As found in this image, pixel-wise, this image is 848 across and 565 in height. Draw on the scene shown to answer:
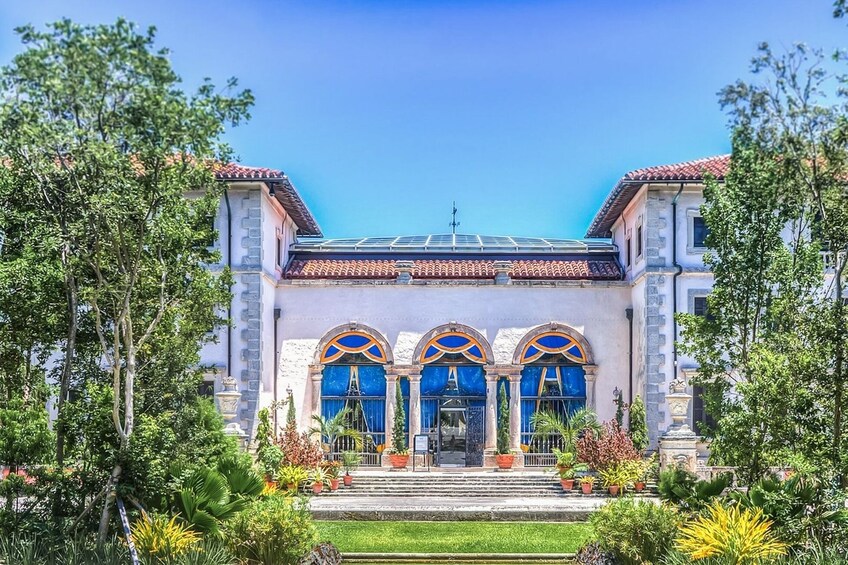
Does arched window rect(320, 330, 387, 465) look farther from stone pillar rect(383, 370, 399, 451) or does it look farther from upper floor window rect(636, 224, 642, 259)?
upper floor window rect(636, 224, 642, 259)

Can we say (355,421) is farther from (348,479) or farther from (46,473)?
(46,473)

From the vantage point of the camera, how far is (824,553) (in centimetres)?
1347

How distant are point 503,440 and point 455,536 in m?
11.4

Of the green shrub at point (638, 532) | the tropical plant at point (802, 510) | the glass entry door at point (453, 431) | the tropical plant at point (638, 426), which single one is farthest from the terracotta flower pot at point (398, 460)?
the tropical plant at point (802, 510)

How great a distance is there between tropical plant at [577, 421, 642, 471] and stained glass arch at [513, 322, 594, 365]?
169 inches

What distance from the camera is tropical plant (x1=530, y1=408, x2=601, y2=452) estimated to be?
28281 mm

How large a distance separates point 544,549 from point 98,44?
36.9 ft

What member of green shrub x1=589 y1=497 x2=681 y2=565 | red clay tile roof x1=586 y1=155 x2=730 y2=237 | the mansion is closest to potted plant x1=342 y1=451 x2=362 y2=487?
the mansion

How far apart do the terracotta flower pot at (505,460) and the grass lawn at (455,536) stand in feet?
30.1

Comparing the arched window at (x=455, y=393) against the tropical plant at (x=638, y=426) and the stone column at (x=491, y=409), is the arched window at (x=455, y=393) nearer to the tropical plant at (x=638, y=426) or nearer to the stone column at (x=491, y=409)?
the stone column at (x=491, y=409)

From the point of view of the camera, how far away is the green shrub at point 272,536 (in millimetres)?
14523

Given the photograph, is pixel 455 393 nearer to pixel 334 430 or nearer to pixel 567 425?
pixel 567 425

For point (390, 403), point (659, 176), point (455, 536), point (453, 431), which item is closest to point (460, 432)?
point (453, 431)

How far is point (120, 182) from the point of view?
13.5 m
